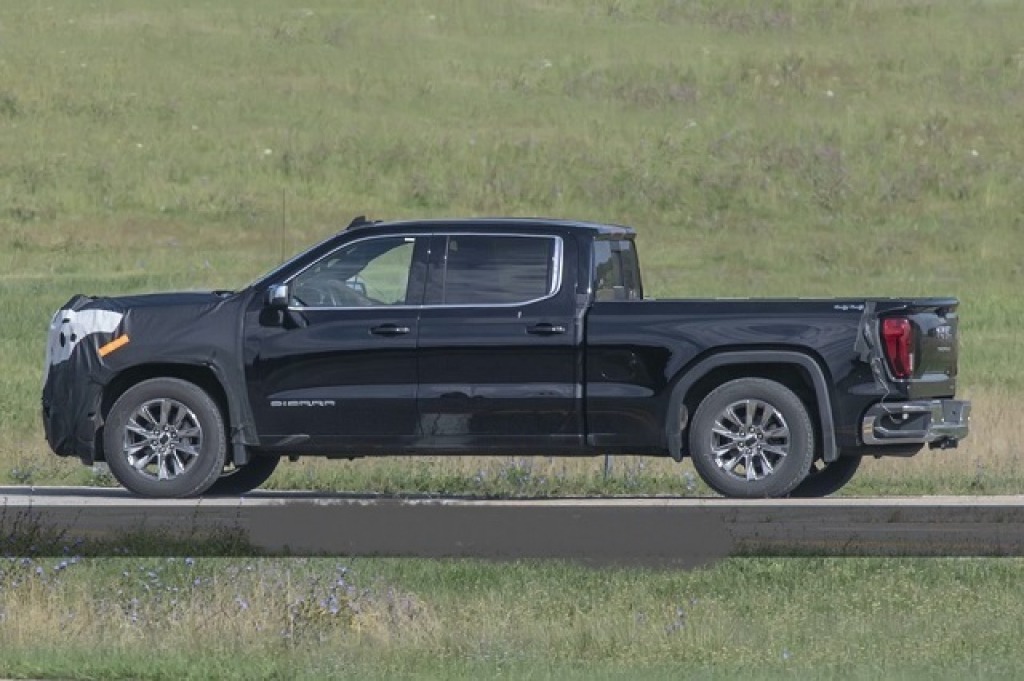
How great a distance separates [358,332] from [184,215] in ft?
108

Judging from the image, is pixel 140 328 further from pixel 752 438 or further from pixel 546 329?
pixel 752 438

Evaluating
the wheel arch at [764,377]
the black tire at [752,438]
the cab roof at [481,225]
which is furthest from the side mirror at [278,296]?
the black tire at [752,438]

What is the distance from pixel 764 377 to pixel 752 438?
15.7 inches

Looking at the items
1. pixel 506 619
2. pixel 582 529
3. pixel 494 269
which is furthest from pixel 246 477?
pixel 582 529

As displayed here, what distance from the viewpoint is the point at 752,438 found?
14.0 meters

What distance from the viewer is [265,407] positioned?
46.9 ft

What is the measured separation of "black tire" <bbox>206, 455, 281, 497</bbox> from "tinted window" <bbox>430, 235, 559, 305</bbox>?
2.15 m

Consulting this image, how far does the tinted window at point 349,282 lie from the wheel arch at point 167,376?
2.37 ft

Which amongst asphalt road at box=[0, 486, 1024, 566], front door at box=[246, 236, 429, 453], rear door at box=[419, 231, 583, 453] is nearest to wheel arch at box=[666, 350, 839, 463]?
rear door at box=[419, 231, 583, 453]

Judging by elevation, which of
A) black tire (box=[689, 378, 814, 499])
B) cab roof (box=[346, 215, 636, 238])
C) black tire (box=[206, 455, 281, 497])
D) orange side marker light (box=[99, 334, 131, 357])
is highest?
cab roof (box=[346, 215, 636, 238])

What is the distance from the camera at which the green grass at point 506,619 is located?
1047 cm

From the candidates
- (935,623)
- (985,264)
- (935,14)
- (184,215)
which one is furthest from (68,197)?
(935,623)

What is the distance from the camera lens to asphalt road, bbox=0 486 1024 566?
11477mm

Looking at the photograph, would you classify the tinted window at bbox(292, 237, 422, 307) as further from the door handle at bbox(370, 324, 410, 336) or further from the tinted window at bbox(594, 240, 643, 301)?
the tinted window at bbox(594, 240, 643, 301)
